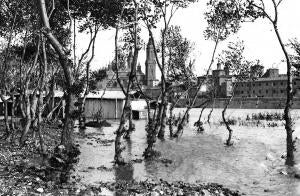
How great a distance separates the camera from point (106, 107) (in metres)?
56.2

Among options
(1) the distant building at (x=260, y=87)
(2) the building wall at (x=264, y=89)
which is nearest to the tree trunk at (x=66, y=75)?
(1) the distant building at (x=260, y=87)

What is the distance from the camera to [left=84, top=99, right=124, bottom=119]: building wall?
183ft

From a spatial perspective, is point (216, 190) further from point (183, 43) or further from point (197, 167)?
point (183, 43)

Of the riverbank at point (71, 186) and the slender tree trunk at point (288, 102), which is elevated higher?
the slender tree trunk at point (288, 102)

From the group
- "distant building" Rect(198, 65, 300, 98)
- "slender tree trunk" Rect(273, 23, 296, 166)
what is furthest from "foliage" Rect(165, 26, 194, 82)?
"distant building" Rect(198, 65, 300, 98)

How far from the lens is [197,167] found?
19281mm

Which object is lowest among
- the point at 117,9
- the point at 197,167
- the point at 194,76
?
the point at 197,167

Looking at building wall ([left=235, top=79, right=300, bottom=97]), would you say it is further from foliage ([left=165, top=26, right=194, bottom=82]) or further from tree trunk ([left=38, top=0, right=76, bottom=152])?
tree trunk ([left=38, top=0, right=76, bottom=152])

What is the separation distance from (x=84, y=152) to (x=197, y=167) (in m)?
8.01

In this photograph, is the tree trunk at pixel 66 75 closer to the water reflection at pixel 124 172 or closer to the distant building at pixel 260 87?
the water reflection at pixel 124 172

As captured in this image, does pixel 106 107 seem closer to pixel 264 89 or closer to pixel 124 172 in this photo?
pixel 124 172

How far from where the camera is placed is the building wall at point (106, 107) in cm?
5581

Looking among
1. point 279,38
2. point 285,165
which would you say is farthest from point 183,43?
point 285,165

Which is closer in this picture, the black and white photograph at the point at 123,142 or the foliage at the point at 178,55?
the black and white photograph at the point at 123,142
